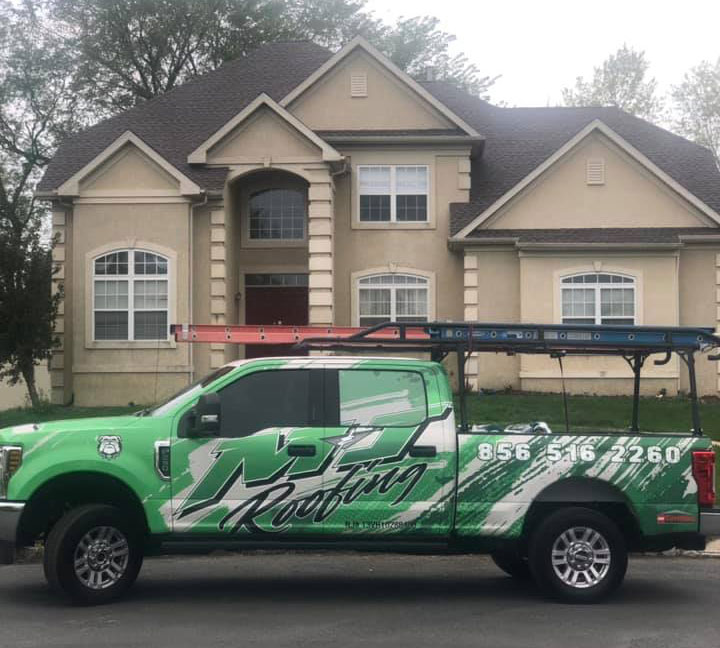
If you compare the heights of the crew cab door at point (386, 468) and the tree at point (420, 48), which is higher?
the tree at point (420, 48)

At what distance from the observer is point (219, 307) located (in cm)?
2336

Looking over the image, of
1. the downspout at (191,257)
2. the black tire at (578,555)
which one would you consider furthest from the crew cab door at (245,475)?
the downspout at (191,257)

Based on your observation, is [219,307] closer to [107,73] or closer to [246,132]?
[246,132]

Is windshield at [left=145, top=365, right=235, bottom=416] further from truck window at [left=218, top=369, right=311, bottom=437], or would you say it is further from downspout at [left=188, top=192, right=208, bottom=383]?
downspout at [left=188, top=192, right=208, bottom=383]

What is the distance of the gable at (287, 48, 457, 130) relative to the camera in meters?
24.3

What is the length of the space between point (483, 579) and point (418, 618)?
2.02m

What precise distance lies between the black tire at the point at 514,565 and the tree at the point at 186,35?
32515mm

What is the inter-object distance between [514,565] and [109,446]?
3.83 m

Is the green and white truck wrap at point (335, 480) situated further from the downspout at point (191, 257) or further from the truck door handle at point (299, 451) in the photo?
the downspout at point (191, 257)

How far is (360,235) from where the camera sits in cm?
2461

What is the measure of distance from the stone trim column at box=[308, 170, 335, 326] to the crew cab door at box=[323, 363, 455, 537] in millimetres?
14578

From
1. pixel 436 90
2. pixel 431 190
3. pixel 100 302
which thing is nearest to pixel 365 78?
pixel 431 190

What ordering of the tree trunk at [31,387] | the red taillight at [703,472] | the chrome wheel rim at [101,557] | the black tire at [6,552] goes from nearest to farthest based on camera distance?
the black tire at [6,552], the chrome wheel rim at [101,557], the red taillight at [703,472], the tree trunk at [31,387]

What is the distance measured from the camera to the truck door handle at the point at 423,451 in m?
8.62
